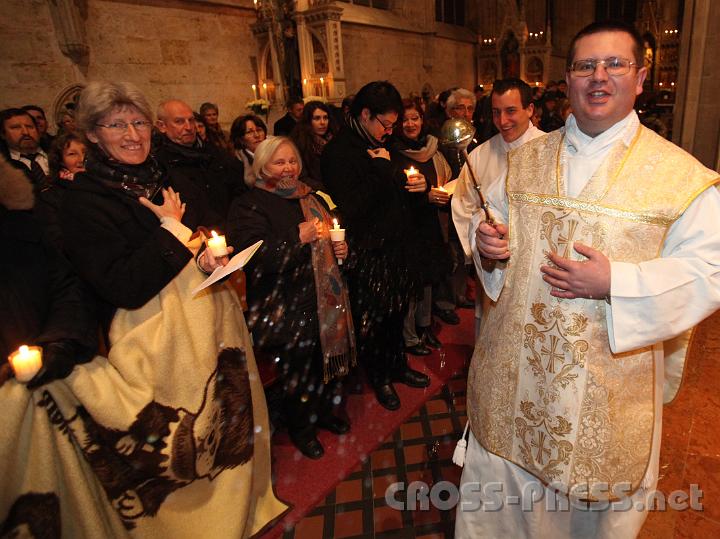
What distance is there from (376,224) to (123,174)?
1671 mm

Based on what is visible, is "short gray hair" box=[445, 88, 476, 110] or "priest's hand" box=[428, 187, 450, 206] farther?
"short gray hair" box=[445, 88, 476, 110]

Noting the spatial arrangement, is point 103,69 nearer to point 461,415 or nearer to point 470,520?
point 461,415

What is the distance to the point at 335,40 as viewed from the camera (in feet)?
34.1

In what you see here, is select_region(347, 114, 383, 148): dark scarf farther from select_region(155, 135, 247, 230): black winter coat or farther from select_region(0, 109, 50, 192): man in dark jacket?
select_region(0, 109, 50, 192): man in dark jacket

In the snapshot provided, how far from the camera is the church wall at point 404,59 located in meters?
12.2

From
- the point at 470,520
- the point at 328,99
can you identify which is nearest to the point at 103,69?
the point at 328,99

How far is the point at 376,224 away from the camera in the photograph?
318 centimetres

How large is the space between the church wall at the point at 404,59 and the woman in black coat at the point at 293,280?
10.4m

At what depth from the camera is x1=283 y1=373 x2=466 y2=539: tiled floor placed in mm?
2406

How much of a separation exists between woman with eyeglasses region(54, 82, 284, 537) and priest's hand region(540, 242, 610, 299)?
1297 mm

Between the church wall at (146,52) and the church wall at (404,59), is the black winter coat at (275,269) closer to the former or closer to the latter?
the church wall at (146,52)

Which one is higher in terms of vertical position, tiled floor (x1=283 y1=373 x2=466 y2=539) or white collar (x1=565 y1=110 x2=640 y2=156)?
white collar (x1=565 y1=110 x2=640 y2=156)

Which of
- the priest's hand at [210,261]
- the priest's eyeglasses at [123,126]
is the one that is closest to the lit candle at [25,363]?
the priest's hand at [210,261]

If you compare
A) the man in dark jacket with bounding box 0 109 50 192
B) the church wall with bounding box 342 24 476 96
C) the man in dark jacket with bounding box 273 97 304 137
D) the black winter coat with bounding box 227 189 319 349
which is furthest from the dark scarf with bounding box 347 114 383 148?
the church wall with bounding box 342 24 476 96
